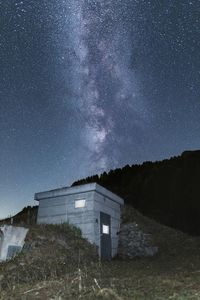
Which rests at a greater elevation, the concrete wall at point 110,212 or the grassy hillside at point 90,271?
the concrete wall at point 110,212

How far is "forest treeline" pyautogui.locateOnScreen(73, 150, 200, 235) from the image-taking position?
188 feet

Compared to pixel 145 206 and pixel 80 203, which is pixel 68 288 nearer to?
pixel 80 203

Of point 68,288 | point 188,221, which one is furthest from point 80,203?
point 188,221

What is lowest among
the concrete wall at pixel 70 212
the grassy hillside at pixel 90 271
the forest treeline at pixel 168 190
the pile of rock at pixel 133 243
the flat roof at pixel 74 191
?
the grassy hillside at pixel 90 271

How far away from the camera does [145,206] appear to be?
64500 mm

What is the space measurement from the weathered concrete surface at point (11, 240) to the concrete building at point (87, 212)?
5.17 metres

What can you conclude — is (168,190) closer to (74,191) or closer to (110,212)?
(110,212)

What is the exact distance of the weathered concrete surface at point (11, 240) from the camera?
52.1 ft

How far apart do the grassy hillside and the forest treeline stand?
29371 mm

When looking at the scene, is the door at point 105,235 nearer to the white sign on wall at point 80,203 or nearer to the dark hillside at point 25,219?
the white sign on wall at point 80,203

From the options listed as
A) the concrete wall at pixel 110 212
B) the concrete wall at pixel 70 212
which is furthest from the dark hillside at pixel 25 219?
the concrete wall at pixel 110 212

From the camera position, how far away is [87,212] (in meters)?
21.4

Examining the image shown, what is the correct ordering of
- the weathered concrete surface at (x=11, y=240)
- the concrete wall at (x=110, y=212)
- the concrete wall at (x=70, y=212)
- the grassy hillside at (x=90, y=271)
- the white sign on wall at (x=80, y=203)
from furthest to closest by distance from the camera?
the white sign on wall at (x=80, y=203) < the concrete wall at (x=110, y=212) < the concrete wall at (x=70, y=212) < the weathered concrete surface at (x=11, y=240) < the grassy hillside at (x=90, y=271)

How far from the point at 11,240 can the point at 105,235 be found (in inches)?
320
